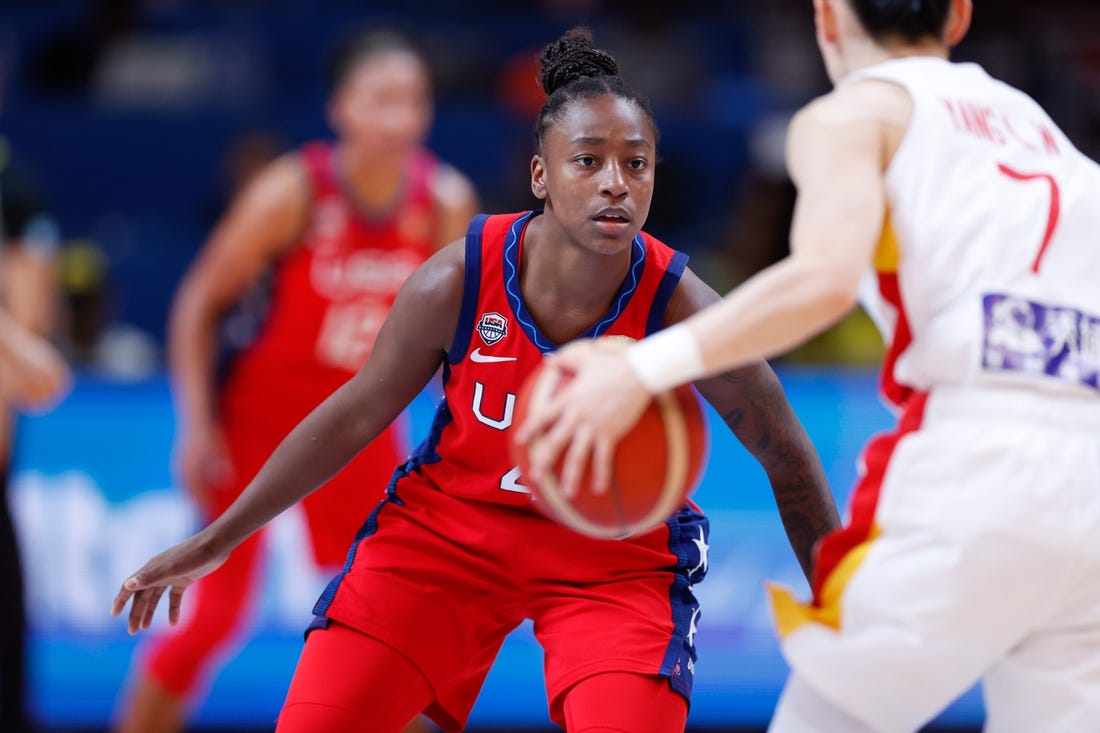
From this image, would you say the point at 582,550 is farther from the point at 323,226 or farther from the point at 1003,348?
the point at 323,226

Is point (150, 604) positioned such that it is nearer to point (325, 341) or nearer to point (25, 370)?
point (25, 370)

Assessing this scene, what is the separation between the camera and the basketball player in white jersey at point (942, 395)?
219 cm

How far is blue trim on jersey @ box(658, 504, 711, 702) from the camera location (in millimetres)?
Result: 2869

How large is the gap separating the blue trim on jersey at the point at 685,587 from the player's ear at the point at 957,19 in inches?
43.5

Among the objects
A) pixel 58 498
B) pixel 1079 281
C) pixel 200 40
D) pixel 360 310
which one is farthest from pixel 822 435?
pixel 200 40

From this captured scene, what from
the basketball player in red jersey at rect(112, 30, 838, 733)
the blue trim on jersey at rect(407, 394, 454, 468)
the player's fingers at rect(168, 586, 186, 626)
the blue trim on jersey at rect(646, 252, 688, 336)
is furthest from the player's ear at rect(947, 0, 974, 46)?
the player's fingers at rect(168, 586, 186, 626)

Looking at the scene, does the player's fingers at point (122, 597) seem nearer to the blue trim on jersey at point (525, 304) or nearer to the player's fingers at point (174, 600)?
the player's fingers at point (174, 600)

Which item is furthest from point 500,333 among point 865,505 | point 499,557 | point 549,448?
point 865,505

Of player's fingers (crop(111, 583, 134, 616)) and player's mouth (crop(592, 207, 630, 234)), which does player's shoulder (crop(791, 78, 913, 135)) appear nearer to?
player's mouth (crop(592, 207, 630, 234))

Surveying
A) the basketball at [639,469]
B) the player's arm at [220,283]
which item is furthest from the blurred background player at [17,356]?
the basketball at [639,469]

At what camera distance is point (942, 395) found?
2.37 meters

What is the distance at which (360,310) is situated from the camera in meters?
4.90

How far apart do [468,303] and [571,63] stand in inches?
21.0

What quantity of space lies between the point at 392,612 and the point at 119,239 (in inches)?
212
